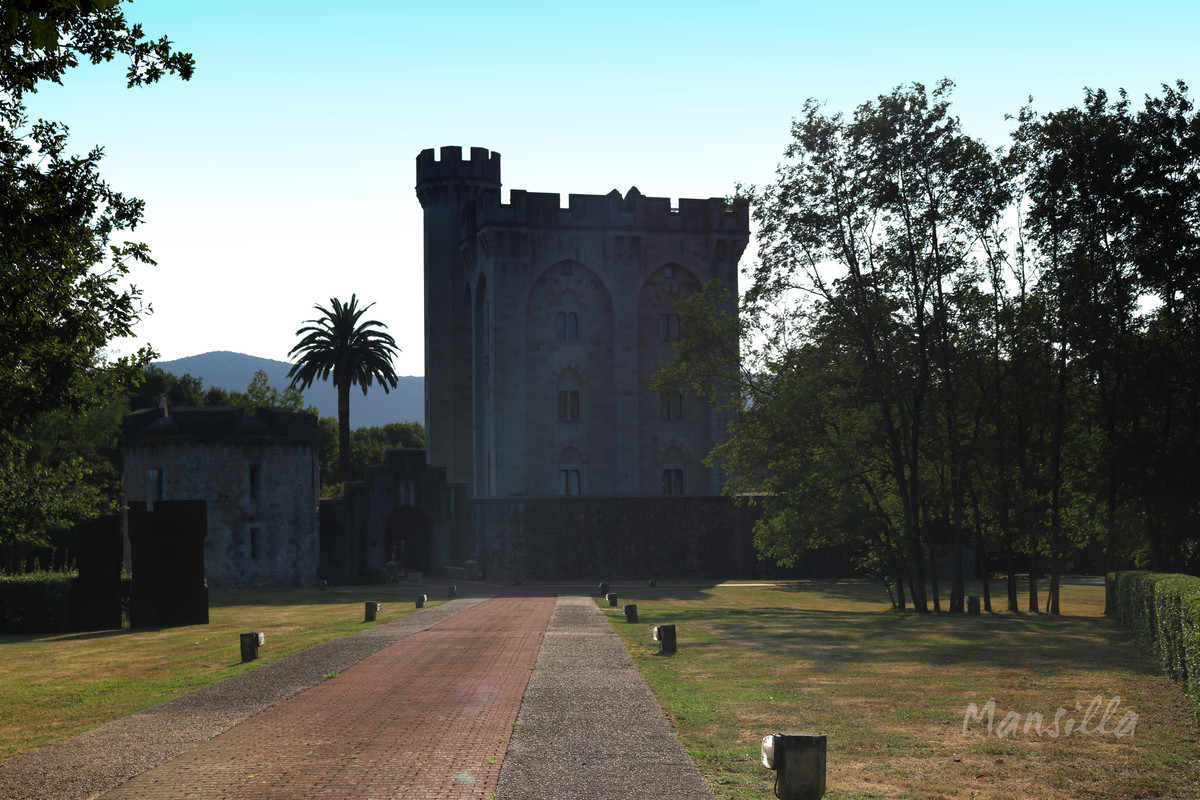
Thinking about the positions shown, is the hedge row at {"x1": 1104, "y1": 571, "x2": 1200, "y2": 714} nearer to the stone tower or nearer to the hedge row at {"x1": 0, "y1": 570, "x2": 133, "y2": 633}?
the hedge row at {"x1": 0, "y1": 570, "x2": 133, "y2": 633}

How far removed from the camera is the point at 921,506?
3747 cm

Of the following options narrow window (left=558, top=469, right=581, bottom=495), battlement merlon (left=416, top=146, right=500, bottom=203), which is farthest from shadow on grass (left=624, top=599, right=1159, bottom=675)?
battlement merlon (left=416, top=146, right=500, bottom=203)

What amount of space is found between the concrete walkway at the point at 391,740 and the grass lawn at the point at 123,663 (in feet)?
2.96

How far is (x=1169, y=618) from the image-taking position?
17047mm

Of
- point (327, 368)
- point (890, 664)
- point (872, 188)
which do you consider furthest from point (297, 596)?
point (890, 664)

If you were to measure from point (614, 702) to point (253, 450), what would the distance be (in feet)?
138

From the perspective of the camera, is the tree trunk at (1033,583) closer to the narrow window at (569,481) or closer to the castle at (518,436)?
the castle at (518,436)

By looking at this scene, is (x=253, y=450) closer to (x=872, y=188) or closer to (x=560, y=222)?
(x=560, y=222)

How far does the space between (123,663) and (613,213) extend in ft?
162

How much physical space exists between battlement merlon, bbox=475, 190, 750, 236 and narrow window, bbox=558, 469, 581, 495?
15.5 meters

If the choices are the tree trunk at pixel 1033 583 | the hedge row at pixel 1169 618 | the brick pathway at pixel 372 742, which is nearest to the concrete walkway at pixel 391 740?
the brick pathway at pixel 372 742

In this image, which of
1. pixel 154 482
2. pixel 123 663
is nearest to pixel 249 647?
pixel 123 663

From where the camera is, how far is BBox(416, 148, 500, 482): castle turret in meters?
73.2

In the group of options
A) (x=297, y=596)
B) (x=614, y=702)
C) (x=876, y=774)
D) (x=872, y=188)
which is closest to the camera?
(x=876, y=774)
